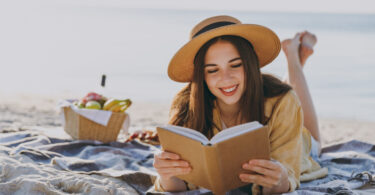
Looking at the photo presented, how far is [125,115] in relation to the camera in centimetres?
464

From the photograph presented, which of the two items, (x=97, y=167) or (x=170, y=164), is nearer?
(x=170, y=164)

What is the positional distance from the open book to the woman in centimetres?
27

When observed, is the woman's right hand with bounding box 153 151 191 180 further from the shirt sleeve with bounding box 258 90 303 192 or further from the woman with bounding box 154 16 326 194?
the shirt sleeve with bounding box 258 90 303 192

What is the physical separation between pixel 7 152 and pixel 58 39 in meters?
18.7

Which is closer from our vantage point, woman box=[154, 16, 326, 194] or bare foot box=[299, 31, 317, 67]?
woman box=[154, 16, 326, 194]

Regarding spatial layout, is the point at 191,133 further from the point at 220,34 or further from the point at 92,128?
the point at 92,128

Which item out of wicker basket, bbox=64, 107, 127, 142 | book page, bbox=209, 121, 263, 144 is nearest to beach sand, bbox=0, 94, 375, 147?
wicker basket, bbox=64, 107, 127, 142

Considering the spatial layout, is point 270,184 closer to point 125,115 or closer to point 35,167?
point 35,167

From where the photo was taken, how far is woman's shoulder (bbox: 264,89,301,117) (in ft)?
9.91

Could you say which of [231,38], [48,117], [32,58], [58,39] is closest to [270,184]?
[231,38]

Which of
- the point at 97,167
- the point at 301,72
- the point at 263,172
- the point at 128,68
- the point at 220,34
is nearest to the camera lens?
the point at 263,172

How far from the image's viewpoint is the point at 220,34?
285 cm

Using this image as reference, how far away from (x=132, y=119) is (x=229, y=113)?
431 cm

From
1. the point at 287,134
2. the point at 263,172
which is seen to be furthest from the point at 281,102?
the point at 263,172
